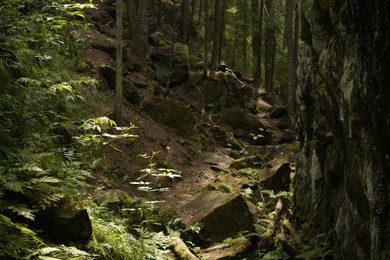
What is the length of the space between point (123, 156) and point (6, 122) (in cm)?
524

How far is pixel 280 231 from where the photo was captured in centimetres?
746

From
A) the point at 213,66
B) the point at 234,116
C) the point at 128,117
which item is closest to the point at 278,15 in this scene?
the point at 213,66

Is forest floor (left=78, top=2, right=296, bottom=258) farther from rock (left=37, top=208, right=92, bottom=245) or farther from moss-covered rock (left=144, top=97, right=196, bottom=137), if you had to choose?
rock (left=37, top=208, right=92, bottom=245)

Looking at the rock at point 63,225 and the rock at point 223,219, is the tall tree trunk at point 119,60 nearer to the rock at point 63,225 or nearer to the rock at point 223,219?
the rock at point 223,219

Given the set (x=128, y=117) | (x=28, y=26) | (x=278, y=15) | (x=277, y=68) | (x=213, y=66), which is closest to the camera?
(x=28, y=26)

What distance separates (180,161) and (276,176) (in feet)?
10.5

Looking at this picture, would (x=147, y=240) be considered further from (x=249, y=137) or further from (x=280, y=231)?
(x=249, y=137)

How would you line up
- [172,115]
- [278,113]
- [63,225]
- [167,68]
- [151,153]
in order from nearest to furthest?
[63,225]
[151,153]
[172,115]
[167,68]
[278,113]

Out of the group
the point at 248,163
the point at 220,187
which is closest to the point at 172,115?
the point at 248,163

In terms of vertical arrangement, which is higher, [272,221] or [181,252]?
[272,221]

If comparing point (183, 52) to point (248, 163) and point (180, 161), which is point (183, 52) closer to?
point (180, 161)

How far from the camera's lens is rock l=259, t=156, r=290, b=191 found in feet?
32.2

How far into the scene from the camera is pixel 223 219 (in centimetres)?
756

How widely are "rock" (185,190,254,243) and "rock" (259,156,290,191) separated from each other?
7.12 feet
